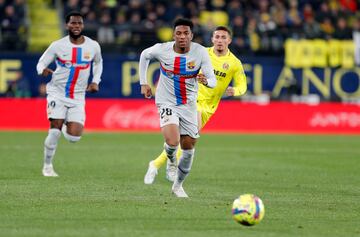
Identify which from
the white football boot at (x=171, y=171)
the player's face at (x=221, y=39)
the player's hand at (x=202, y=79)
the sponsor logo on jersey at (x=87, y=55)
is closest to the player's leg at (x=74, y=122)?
the sponsor logo on jersey at (x=87, y=55)

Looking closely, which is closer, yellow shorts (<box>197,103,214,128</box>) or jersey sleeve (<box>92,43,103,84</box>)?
yellow shorts (<box>197,103,214,128</box>)

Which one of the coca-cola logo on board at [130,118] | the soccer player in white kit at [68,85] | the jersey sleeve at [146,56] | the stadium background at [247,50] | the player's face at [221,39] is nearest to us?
the jersey sleeve at [146,56]

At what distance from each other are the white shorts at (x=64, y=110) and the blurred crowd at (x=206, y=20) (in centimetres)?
1578

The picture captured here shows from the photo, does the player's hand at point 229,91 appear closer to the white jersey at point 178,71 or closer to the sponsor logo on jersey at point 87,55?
the white jersey at point 178,71

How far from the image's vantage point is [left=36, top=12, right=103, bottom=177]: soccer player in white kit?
1568 centimetres

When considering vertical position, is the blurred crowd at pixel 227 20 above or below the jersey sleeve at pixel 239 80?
below

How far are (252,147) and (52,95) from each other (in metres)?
9.07

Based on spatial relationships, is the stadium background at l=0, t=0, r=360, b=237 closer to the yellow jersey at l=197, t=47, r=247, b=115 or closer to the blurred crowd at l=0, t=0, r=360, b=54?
the blurred crowd at l=0, t=0, r=360, b=54

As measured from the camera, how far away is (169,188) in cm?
1416

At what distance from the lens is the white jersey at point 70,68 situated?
15742mm

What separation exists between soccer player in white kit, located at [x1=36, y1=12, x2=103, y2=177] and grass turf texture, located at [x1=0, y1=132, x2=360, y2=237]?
698 mm

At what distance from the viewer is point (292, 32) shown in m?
33.6

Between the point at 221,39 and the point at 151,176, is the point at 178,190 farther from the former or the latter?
the point at 221,39

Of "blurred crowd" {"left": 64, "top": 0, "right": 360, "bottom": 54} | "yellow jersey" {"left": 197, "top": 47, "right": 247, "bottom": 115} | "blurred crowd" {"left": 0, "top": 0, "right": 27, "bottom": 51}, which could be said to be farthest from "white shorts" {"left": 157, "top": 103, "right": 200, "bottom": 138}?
"blurred crowd" {"left": 0, "top": 0, "right": 27, "bottom": 51}
